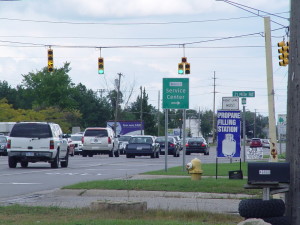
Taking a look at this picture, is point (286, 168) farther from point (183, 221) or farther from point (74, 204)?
point (74, 204)

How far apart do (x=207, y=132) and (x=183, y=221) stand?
136133mm

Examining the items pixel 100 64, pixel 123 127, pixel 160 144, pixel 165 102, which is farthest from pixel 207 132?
pixel 165 102

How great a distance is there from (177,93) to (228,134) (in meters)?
4.15

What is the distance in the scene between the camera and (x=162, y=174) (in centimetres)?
2489

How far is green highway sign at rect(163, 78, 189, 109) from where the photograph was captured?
25562mm

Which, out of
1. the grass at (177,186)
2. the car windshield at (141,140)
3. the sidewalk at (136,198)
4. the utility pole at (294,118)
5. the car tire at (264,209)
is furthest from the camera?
the car windshield at (141,140)

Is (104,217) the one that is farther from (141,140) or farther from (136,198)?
(141,140)

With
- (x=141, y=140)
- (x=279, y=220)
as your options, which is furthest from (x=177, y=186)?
(x=141, y=140)

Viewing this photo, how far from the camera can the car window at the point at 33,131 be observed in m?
30.8

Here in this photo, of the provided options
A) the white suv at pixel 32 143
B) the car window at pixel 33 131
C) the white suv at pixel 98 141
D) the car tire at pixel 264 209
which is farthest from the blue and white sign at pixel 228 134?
the white suv at pixel 98 141

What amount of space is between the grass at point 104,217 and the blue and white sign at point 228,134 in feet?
29.3

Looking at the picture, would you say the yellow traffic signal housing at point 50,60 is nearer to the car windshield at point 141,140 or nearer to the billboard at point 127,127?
the car windshield at point 141,140

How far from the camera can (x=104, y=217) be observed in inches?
480

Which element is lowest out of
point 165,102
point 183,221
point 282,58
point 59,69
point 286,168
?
point 183,221
